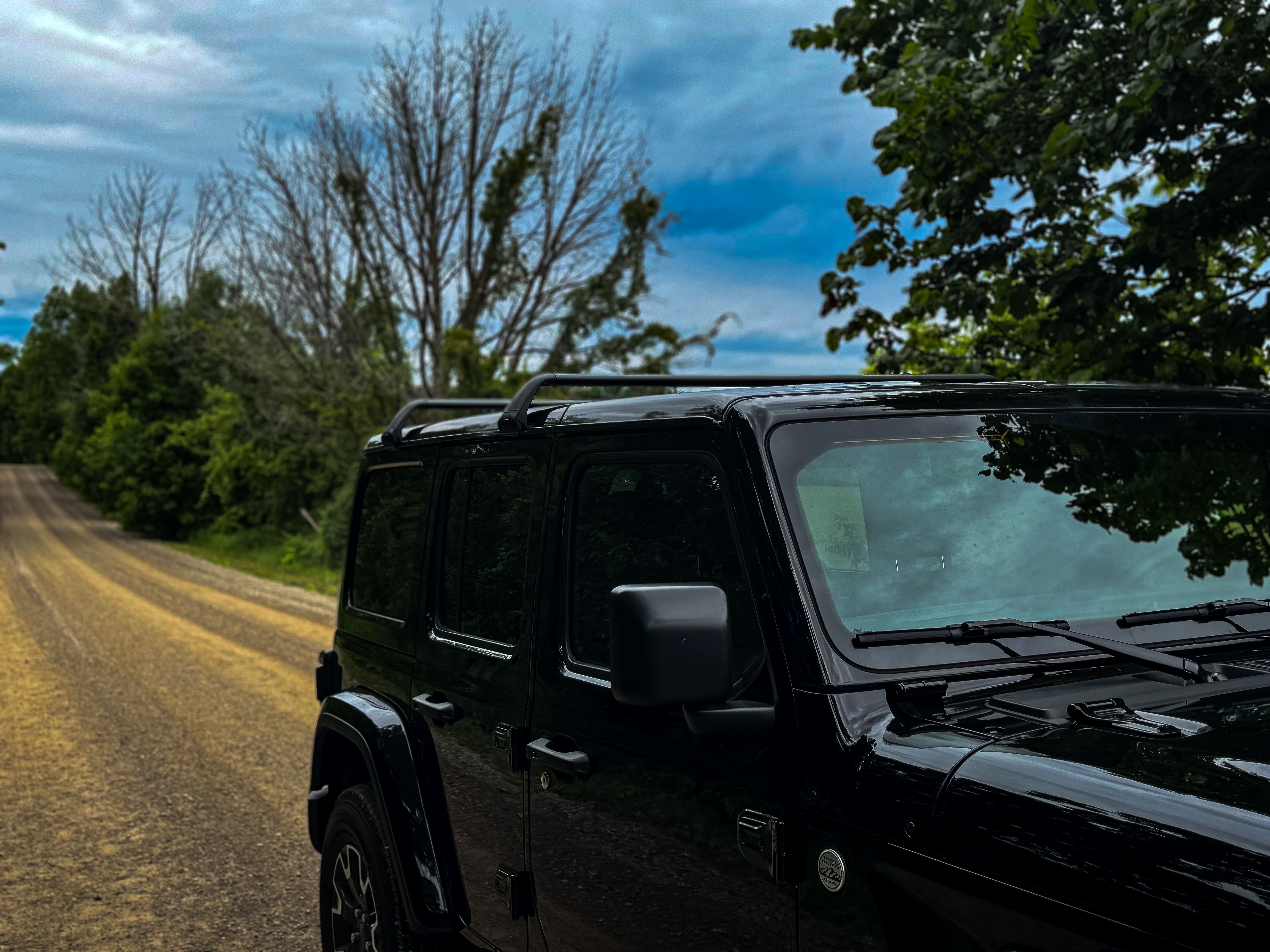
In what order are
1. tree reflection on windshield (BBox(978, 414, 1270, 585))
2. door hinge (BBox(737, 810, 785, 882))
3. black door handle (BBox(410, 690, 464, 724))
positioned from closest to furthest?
1. door hinge (BBox(737, 810, 785, 882))
2. tree reflection on windshield (BBox(978, 414, 1270, 585))
3. black door handle (BBox(410, 690, 464, 724))

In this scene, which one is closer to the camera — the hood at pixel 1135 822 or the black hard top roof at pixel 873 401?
the hood at pixel 1135 822

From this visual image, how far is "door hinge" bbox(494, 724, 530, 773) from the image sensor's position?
120 inches

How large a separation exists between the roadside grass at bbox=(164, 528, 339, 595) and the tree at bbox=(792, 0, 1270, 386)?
1648 centimetres

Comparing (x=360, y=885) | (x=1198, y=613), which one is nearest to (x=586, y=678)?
(x=1198, y=613)

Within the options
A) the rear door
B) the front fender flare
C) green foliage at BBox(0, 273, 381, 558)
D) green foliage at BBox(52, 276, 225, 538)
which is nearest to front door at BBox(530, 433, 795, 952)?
the front fender flare

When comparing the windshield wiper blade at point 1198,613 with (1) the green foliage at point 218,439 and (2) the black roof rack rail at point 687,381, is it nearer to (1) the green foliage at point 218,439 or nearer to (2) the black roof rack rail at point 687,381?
(2) the black roof rack rail at point 687,381

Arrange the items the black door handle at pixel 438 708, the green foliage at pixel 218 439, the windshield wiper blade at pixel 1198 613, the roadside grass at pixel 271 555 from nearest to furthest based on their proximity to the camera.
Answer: the windshield wiper blade at pixel 1198 613 → the black door handle at pixel 438 708 → the roadside grass at pixel 271 555 → the green foliage at pixel 218 439

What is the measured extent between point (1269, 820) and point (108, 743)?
30.9ft

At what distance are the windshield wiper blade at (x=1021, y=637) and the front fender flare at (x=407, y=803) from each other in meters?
1.80

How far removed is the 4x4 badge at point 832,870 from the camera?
2.02 metres

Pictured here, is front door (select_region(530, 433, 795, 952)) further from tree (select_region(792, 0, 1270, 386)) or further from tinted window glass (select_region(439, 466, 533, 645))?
tree (select_region(792, 0, 1270, 386))

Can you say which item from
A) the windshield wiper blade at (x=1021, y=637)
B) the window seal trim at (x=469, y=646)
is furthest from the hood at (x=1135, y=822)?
the window seal trim at (x=469, y=646)

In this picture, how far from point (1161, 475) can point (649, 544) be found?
4.11 feet

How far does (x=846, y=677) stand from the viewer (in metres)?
2.15
